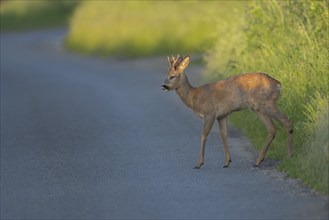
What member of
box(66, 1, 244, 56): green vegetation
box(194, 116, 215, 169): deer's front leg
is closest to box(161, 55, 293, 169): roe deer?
box(194, 116, 215, 169): deer's front leg

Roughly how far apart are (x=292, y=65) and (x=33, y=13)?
139 ft

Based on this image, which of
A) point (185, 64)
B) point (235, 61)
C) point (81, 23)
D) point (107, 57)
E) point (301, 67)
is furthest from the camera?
point (81, 23)

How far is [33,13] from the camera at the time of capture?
180 feet

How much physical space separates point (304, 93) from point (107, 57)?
728 inches

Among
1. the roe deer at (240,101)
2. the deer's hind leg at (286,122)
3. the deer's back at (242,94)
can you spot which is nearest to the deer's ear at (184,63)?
the roe deer at (240,101)

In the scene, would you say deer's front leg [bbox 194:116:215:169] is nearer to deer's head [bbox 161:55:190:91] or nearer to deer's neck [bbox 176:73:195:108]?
deer's neck [bbox 176:73:195:108]

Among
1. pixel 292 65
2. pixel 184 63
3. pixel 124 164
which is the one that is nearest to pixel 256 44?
pixel 292 65

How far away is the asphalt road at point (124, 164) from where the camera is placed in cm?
918

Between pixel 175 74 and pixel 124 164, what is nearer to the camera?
pixel 124 164

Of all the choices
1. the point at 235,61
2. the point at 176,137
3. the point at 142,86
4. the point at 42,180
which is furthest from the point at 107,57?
the point at 42,180

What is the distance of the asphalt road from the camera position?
30.1 ft

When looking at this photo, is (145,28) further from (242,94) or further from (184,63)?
(242,94)

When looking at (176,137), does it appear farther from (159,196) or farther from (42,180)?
(159,196)

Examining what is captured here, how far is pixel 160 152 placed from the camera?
41.5 ft
